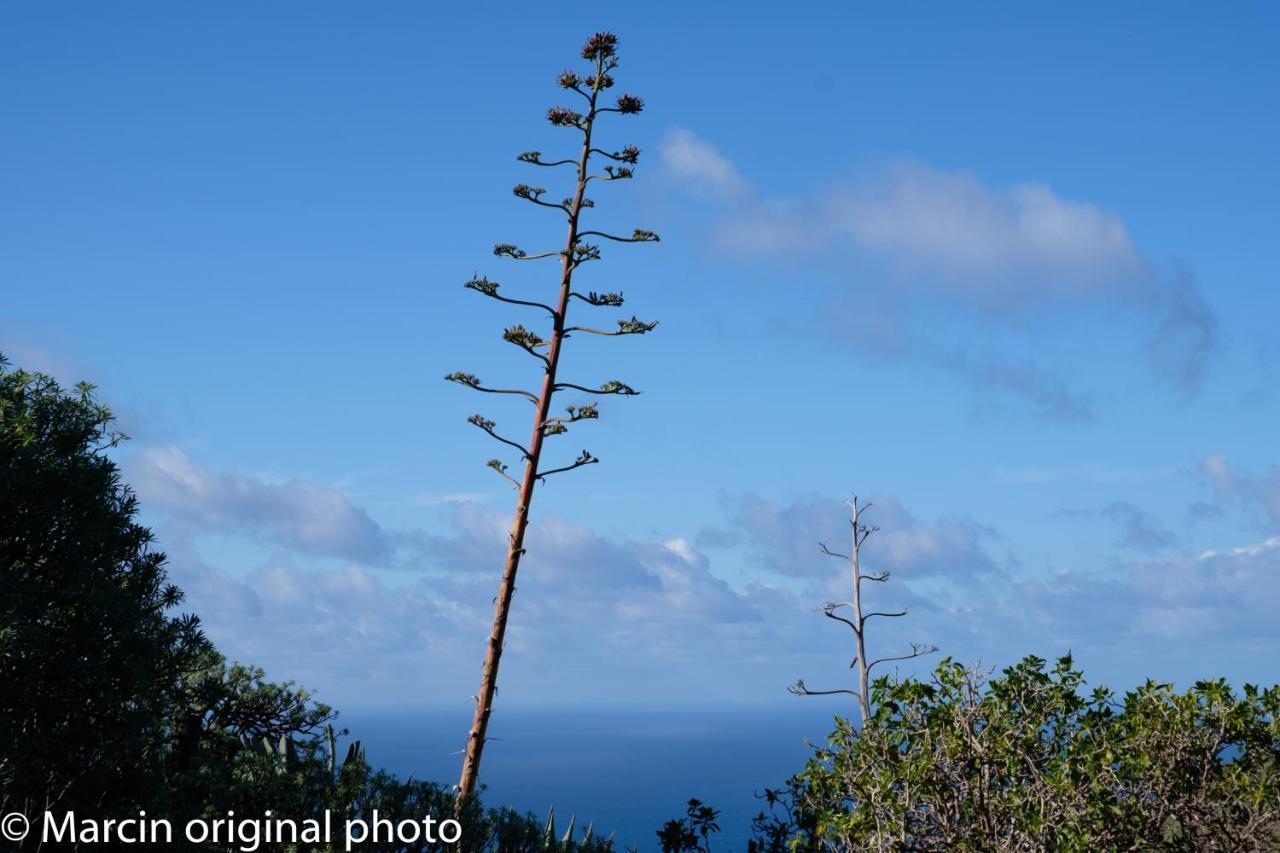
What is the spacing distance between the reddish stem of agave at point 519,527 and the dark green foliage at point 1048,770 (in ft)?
13.1

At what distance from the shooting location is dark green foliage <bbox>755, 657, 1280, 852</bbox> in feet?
35.7

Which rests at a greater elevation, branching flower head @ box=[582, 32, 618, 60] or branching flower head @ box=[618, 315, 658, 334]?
branching flower head @ box=[582, 32, 618, 60]

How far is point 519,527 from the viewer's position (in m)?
14.4

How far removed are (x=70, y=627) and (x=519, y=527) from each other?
5.21m

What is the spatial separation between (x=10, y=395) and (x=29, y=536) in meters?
1.66

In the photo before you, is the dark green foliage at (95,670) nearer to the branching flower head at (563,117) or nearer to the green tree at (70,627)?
the green tree at (70,627)

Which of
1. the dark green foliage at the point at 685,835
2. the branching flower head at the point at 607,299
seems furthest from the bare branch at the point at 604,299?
the dark green foliage at the point at 685,835

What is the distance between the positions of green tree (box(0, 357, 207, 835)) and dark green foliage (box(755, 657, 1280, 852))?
7489mm

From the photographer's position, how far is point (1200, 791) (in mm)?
11539

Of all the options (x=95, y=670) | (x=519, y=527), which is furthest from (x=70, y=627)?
(x=519, y=527)

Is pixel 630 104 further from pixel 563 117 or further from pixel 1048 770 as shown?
pixel 1048 770

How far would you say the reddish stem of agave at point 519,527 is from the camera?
13.7 metres

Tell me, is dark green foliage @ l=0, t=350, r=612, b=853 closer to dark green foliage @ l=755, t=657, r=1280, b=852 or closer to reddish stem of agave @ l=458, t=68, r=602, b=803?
reddish stem of agave @ l=458, t=68, r=602, b=803

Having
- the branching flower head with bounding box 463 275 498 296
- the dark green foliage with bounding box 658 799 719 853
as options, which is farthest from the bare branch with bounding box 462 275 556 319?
the dark green foliage with bounding box 658 799 719 853
